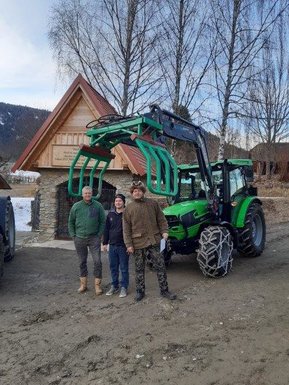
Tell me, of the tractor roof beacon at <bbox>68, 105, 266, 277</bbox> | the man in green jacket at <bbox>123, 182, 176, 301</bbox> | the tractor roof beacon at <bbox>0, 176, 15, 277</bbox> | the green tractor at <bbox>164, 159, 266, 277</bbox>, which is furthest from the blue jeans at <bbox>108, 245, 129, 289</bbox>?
the tractor roof beacon at <bbox>0, 176, 15, 277</bbox>

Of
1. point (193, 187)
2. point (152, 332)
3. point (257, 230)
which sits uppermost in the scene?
point (193, 187)

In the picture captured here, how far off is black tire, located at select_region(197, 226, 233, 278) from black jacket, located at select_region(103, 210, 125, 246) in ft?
4.93

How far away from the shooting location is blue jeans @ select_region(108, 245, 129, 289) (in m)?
6.58

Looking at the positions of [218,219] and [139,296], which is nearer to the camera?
[139,296]

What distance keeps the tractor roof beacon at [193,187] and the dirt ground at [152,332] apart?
2.10ft

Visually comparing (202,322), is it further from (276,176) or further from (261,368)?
(276,176)

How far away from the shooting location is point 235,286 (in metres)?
6.81

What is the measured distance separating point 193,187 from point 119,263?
9.54ft

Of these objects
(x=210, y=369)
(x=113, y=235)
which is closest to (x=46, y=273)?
(x=113, y=235)

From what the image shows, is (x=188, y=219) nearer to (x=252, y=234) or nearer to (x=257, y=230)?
(x=252, y=234)

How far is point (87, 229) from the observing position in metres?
6.70

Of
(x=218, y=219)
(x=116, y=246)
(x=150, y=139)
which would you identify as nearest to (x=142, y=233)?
(x=116, y=246)

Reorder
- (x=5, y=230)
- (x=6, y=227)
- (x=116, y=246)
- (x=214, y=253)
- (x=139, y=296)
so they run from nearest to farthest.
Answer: (x=139, y=296) < (x=116, y=246) < (x=214, y=253) < (x=5, y=230) < (x=6, y=227)

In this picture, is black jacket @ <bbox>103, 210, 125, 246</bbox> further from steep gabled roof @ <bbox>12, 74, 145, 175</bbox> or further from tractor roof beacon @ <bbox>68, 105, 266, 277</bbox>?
steep gabled roof @ <bbox>12, 74, 145, 175</bbox>
